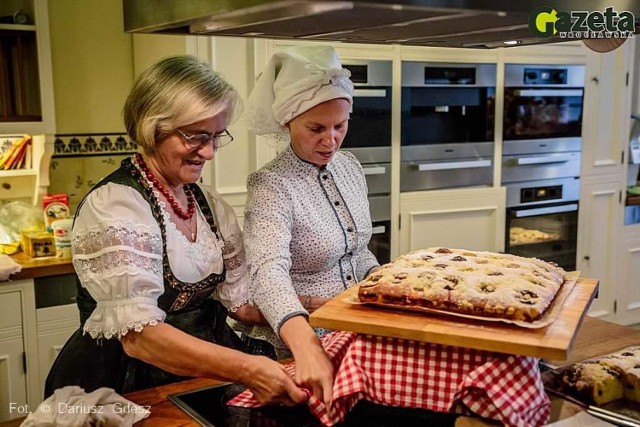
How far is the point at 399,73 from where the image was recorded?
123 inches

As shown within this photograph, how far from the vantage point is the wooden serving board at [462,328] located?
1014 mm

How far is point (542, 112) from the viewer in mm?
3621

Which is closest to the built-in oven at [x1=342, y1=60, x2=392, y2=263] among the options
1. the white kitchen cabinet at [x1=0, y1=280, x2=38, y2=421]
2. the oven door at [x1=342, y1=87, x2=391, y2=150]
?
the oven door at [x1=342, y1=87, x2=391, y2=150]

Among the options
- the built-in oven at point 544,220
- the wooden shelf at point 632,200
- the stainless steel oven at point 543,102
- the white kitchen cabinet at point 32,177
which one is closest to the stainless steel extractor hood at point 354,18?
the white kitchen cabinet at point 32,177

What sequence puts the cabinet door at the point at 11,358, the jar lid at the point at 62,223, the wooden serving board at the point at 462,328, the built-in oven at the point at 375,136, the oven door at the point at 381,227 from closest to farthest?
1. the wooden serving board at the point at 462,328
2. the cabinet door at the point at 11,358
3. the jar lid at the point at 62,223
4. the built-in oven at the point at 375,136
5. the oven door at the point at 381,227

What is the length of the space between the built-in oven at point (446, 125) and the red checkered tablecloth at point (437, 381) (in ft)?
7.03

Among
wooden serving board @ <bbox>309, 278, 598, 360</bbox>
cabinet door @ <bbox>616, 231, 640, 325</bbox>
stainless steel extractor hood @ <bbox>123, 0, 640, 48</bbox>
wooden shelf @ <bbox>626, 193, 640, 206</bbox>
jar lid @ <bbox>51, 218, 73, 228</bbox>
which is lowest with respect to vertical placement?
cabinet door @ <bbox>616, 231, 640, 325</bbox>

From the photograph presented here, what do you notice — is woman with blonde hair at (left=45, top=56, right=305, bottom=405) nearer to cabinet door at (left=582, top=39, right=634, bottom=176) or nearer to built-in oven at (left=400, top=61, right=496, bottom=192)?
built-in oven at (left=400, top=61, right=496, bottom=192)

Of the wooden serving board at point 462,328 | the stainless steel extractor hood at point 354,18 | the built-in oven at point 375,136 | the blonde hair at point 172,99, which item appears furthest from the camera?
the built-in oven at point 375,136

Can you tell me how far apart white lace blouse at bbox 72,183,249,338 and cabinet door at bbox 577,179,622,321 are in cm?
302

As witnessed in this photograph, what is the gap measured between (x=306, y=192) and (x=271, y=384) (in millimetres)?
559

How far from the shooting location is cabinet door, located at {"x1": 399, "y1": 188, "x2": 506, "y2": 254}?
3281mm

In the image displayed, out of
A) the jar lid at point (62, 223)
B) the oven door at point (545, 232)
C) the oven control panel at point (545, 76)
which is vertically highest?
the oven control panel at point (545, 76)

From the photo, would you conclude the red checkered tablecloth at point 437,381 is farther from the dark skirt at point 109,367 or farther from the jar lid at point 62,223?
the jar lid at point 62,223
